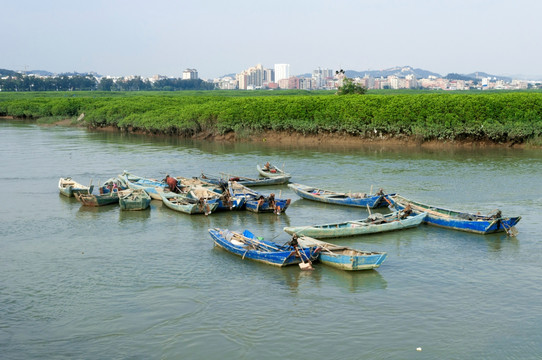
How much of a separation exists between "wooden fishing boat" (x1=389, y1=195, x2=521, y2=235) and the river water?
0.32 m

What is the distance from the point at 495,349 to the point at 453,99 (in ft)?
121

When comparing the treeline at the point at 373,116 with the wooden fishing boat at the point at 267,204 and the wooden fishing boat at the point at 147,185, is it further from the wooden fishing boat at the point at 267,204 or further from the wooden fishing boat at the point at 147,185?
the wooden fishing boat at the point at 267,204

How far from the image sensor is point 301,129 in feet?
173

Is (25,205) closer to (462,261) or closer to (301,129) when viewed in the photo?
(462,261)

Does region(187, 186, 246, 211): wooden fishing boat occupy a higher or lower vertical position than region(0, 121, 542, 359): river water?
higher

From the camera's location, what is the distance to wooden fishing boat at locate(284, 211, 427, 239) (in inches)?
866

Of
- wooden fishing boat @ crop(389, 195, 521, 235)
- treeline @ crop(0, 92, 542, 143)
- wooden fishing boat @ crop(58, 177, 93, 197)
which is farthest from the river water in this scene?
treeline @ crop(0, 92, 542, 143)

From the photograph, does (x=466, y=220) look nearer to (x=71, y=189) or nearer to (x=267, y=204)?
(x=267, y=204)

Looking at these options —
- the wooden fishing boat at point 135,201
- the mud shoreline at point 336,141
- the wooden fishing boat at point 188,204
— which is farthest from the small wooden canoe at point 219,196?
the mud shoreline at point 336,141

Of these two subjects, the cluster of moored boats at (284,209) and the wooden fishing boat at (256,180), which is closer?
the cluster of moored boats at (284,209)

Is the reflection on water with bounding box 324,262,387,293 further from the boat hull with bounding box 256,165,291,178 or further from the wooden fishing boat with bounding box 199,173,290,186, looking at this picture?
the boat hull with bounding box 256,165,291,178

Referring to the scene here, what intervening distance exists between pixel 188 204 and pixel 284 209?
4164 millimetres

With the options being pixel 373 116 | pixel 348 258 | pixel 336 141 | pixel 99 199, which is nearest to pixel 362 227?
pixel 348 258

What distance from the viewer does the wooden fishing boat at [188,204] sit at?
26.6 meters
